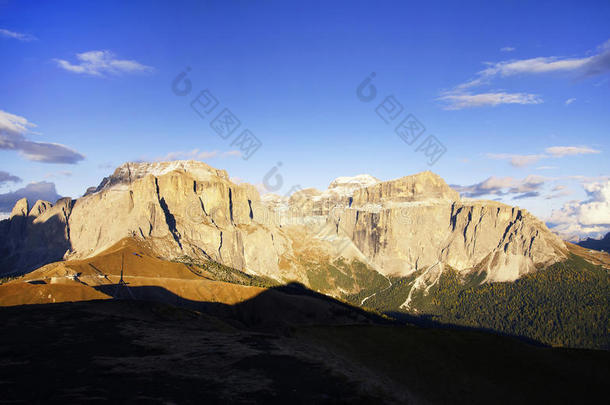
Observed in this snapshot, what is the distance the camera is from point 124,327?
235 ft

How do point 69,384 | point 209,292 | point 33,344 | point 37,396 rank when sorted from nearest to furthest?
point 37,396
point 69,384
point 33,344
point 209,292

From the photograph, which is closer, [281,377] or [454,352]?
[281,377]

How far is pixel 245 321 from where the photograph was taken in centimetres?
15638

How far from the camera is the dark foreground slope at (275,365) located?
125 ft

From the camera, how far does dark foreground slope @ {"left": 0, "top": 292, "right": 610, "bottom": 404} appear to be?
38.1 m

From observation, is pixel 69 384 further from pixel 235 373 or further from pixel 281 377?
A: pixel 281 377

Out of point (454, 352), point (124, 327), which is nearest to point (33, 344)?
point (124, 327)

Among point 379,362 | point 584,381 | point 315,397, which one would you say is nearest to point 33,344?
point 315,397

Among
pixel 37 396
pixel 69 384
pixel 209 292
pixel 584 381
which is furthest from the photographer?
pixel 209 292

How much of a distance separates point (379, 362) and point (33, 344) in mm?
56677

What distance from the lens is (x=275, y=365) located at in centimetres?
4962

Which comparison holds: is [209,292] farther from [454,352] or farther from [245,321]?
[454,352]

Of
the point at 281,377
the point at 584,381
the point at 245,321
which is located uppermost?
the point at 281,377

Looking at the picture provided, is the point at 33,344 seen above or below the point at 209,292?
above
